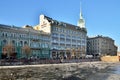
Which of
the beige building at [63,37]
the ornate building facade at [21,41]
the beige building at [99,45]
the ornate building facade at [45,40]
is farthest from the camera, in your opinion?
the beige building at [99,45]

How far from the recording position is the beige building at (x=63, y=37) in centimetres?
11094

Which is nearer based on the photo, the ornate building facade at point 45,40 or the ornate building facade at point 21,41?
the ornate building facade at point 21,41

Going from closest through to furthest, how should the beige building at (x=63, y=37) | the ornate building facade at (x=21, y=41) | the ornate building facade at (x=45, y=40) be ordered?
the ornate building facade at (x=21, y=41), the ornate building facade at (x=45, y=40), the beige building at (x=63, y=37)

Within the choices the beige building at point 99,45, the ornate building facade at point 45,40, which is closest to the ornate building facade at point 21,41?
the ornate building facade at point 45,40

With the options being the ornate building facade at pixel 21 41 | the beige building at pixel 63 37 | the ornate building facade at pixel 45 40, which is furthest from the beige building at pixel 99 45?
the ornate building facade at pixel 21 41

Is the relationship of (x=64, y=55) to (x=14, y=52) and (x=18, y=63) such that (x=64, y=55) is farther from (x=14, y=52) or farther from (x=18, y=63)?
(x=18, y=63)

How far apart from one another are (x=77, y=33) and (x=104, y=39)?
36.6 m

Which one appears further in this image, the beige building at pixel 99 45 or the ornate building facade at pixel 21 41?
the beige building at pixel 99 45

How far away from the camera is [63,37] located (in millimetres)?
117625

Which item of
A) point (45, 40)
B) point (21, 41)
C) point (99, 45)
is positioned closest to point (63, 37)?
point (45, 40)

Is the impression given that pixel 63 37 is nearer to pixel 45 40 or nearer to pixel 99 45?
pixel 45 40

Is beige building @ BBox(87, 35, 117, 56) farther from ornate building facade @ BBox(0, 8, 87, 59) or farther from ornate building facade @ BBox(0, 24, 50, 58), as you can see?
ornate building facade @ BBox(0, 24, 50, 58)

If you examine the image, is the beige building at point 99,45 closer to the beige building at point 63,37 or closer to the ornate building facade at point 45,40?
the ornate building facade at point 45,40

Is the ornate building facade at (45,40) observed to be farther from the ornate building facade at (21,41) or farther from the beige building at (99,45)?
the beige building at (99,45)
